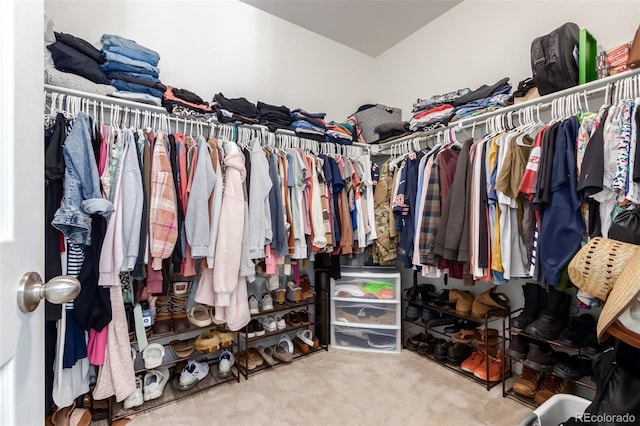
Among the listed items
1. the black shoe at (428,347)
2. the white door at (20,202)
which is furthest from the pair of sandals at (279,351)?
the white door at (20,202)

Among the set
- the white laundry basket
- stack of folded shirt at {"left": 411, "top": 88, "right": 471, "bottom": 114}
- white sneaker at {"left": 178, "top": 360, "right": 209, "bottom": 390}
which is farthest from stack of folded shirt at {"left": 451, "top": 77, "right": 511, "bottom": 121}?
white sneaker at {"left": 178, "top": 360, "right": 209, "bottom": 390}

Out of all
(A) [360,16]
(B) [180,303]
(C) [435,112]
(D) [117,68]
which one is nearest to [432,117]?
(C) [435,112]

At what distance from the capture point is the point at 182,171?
1.65 m

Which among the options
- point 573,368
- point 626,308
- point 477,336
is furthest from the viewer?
point 477,336

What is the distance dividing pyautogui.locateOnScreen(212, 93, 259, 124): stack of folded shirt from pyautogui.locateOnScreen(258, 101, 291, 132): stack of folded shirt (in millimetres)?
71

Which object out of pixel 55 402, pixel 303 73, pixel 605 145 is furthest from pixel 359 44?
pixel 55 402

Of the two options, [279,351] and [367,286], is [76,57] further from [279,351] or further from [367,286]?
[367,286]

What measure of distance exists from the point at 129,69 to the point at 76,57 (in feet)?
0.79

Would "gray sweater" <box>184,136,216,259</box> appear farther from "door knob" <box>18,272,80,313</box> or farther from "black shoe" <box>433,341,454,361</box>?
"black shoe" <box>433,341,454,361</box>

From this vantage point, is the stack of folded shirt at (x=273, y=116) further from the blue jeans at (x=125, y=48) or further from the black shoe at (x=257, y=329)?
the black shoe at (x=257, y=329)

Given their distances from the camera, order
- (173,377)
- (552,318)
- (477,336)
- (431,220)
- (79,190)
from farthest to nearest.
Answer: (477,336)
(173,377)
(431,220)
(552,318)
(79,190)

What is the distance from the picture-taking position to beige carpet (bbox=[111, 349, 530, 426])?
1.65 metres

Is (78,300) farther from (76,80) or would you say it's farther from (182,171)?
(76,80)

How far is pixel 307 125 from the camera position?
232 centimetres
